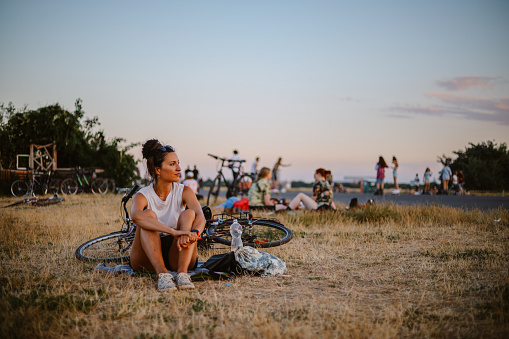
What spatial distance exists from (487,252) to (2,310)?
6288 millimetres

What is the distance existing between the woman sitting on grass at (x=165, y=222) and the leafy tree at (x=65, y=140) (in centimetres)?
1919

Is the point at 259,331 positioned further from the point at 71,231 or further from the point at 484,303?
the point at 71,231

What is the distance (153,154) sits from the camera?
193 inches

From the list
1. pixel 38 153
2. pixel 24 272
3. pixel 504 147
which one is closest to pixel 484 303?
pixel 24 272

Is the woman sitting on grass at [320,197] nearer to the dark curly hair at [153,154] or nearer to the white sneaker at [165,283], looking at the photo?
the dark curly hair at [153,154]

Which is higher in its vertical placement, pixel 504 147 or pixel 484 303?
pixel 504 147

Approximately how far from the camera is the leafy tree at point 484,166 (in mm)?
36469

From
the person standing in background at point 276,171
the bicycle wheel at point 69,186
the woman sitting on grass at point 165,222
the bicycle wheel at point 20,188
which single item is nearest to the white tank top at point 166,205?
the woman sitting on grass at point 165,222

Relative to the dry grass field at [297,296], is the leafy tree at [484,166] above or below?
above

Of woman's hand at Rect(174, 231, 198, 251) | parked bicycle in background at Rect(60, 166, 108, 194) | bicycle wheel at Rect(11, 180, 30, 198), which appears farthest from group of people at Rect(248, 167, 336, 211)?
bicycle wheel at Rect(11, 180, 30, 198)

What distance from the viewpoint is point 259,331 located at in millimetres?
3229

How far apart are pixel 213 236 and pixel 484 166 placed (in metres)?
36.8

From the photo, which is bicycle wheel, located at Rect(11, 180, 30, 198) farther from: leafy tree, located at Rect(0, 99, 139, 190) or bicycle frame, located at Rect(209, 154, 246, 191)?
bicycle frame, located at Rect(209, 154, 246, 191)

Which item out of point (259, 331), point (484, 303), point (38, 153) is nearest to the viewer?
point (259, 331)
